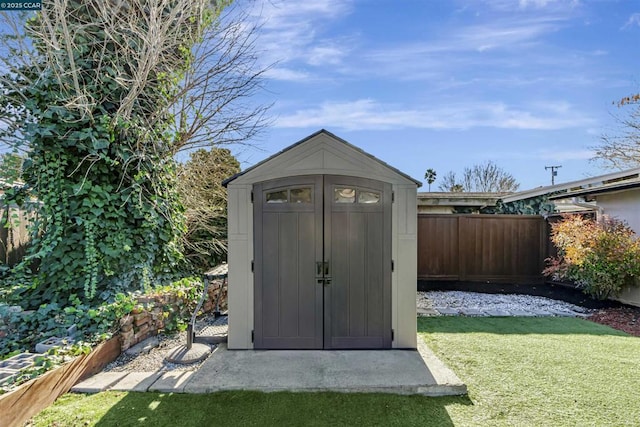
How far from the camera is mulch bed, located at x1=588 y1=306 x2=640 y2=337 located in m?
5.27

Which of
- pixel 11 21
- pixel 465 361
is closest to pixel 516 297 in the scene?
pixel 465 361

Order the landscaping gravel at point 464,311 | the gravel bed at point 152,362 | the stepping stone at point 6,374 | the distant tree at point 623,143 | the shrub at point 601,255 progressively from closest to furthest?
1. the stepping stone at point 6,374
2. the gravel bed at point 152,362
3. the landscaping gravel at point 464,311
4. the shrub at point 601,255
5. the distant tree at point 623,143

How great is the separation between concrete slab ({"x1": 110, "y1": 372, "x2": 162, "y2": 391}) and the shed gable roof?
238 centimetres

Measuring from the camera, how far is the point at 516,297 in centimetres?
763

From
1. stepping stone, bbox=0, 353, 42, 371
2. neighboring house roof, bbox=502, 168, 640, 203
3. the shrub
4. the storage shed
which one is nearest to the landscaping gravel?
the shrub

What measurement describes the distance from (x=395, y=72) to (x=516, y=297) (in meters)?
6.31

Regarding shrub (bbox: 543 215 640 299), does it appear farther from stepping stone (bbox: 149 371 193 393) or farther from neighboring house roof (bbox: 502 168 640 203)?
stepping stone (bbox: 149 371 193 393)

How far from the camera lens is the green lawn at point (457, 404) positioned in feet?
8.82

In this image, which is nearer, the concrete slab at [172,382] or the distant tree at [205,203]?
the concrete slab at [172,382]

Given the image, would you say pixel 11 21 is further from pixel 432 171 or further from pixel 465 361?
pixel 432 171

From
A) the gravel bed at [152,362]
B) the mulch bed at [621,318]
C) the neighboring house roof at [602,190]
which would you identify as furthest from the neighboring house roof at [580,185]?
the gravel bed at [152,362]

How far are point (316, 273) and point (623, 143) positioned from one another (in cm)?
1543

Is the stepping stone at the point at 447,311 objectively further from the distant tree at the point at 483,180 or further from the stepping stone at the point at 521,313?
the distant tree at the point at 483,180

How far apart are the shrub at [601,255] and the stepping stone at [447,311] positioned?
302 cm
